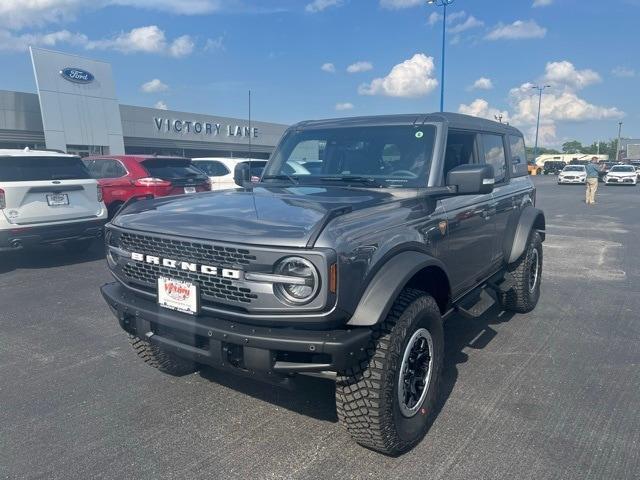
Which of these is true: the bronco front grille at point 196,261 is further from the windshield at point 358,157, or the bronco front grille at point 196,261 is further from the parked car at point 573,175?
the parked car at point 573,175

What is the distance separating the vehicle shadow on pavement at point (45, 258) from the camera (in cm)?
778

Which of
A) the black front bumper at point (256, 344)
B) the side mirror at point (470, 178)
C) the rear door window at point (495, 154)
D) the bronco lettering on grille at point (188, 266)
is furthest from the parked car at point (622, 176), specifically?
the bronco lettering on grille at point (188, 266)

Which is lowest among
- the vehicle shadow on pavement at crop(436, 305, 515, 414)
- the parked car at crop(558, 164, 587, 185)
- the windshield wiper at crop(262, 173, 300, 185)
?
the parked car at crop(558, 164, 587, 185)

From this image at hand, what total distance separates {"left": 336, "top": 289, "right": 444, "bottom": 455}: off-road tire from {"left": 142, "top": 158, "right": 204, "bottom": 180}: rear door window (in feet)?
25.9

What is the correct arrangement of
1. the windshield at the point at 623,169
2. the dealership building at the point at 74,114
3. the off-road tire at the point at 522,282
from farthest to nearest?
the windshield at the point at 623,169
the dealership building at the point at 74,114
the off-road tire at the point at 522,282

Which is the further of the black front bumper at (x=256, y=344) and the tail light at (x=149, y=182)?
the tail light at (x=149, y=182)

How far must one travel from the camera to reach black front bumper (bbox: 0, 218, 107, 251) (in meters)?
6.93

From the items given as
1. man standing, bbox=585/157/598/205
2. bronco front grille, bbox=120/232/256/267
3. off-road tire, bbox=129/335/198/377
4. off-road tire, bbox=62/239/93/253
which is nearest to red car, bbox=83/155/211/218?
off-road tire, bbox=62/239/93/253

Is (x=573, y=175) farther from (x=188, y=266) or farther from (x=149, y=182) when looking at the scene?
(x=188, y=266)

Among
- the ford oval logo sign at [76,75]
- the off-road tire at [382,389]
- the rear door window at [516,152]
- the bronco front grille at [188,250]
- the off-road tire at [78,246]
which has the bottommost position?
the off-road tire at [78,246]

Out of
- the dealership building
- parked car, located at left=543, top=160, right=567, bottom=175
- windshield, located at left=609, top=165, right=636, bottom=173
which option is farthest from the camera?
parked car, located at left=543, top=160, right=567, bottom=175

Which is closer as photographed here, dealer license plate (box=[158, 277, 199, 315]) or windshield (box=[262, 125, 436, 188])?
dealer license plate (box=[158, 277, 199, 315])

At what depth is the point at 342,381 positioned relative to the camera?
2.71m

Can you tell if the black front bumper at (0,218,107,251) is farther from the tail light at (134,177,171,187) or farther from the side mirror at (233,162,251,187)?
the side mirror at (233,162,251,187)
